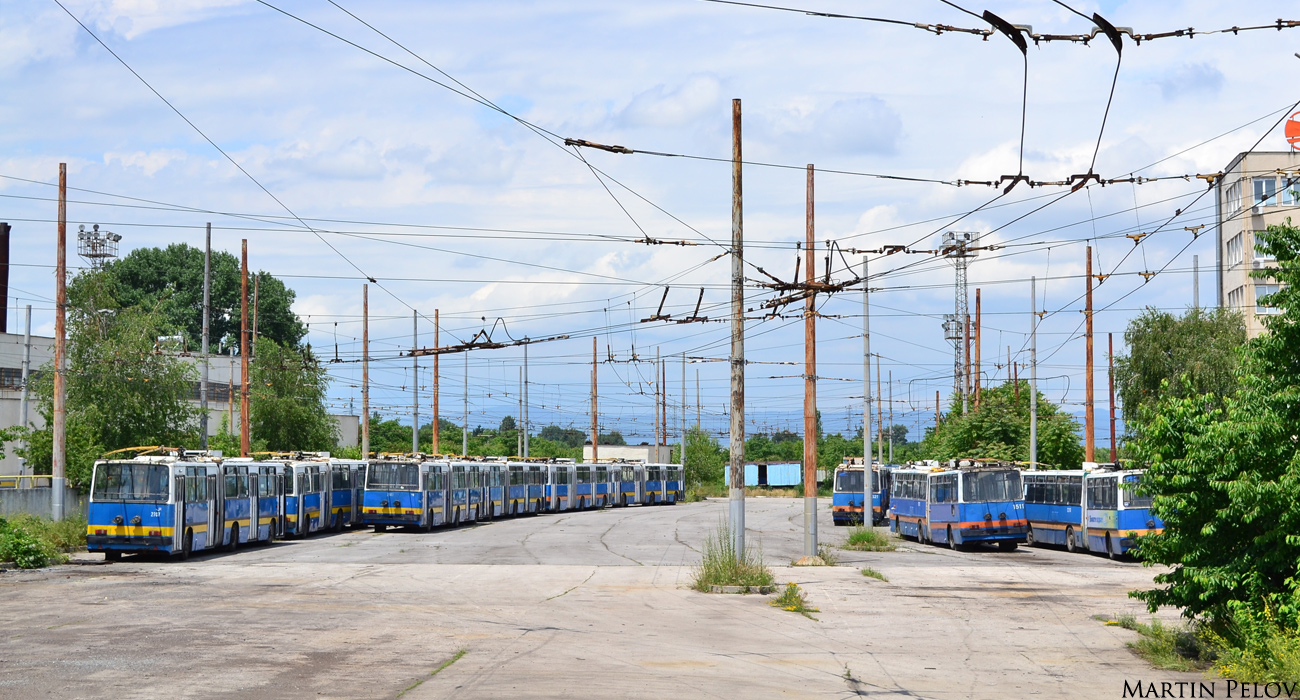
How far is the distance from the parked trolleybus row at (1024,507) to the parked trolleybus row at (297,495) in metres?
17.3

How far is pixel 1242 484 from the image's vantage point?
44.2 ft

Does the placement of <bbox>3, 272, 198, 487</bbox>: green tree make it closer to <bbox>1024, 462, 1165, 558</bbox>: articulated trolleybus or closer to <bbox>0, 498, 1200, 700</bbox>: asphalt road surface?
<bbox>0, 498, 1200, 700</bbox>: asphalt road surface

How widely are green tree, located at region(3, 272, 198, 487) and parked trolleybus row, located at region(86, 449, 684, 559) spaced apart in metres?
5.19

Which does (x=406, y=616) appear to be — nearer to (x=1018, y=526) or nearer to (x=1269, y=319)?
(x=1269, y=319)

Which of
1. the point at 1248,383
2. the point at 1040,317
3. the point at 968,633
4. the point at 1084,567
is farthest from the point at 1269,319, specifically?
the point at 1040,317

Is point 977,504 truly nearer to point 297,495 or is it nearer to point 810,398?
point 810,398

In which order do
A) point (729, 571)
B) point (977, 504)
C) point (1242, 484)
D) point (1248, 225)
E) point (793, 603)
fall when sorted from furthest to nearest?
point (1248, 225) < point (977, 504) < point (729, 571) < point (793, 603) < point (1242, 484)

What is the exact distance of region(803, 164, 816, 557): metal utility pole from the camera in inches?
1216

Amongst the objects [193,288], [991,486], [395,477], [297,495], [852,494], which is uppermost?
[193,288]

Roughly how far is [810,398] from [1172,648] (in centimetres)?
1652

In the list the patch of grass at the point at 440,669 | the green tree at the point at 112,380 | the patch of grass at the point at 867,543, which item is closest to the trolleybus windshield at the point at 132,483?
the green tree at the point at 112,380

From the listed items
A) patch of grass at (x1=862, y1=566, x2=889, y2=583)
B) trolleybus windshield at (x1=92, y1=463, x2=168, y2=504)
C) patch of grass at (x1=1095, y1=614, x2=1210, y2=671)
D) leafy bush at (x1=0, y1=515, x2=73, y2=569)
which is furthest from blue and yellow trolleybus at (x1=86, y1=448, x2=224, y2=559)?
patch of grass at (x1=1095, y1=614, x2=1210, y2=671)

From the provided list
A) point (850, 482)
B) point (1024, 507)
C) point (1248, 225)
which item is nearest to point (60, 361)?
point (1024, 507)

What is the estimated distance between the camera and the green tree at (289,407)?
69.6 meters
